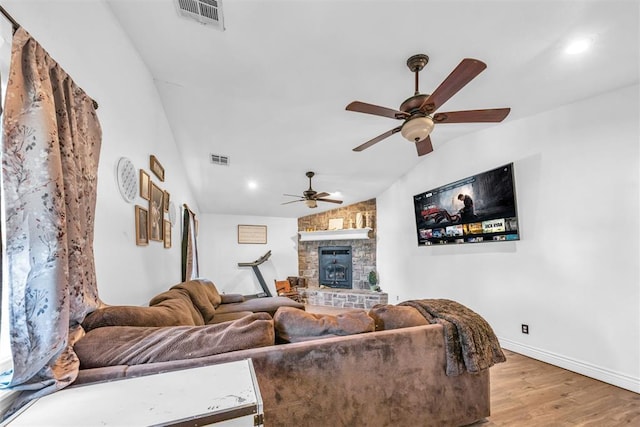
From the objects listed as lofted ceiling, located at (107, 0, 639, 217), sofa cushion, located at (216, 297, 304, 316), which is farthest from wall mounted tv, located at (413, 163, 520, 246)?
sofa cushion, located at (216, 297, 304, 316)

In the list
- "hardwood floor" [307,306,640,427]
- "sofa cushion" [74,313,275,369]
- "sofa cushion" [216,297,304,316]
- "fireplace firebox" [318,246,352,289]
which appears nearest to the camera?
"sofa cushion" [74,313,275,369]

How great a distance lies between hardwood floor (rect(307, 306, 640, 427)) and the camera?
1.90 metres

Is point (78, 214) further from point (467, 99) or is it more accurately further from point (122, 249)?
point (467, 99)

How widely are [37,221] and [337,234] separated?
5839 mm

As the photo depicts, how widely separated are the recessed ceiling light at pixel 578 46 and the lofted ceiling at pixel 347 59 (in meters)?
0.04

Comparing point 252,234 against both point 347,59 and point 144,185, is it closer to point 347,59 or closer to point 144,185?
point 144,185

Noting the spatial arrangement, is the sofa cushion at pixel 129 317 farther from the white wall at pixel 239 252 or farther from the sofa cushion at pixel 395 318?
the white wall at pixel 239 252

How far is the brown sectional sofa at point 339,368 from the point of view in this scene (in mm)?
1216

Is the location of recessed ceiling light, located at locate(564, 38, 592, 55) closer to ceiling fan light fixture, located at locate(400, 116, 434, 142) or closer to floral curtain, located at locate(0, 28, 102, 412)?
ceiling fan light fixture, located at locate(400, 116, 434, 142)

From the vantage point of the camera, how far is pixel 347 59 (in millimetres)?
2223

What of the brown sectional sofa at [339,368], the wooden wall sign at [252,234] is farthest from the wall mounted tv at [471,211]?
the wooden wall sign at [252,234]

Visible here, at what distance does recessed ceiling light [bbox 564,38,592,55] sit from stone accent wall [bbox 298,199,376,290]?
14.3 feet

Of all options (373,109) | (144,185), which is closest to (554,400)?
(373,109)

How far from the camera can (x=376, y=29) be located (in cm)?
191
